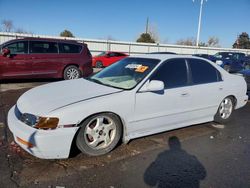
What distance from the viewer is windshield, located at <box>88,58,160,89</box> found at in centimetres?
371

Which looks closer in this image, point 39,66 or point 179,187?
point 179,187

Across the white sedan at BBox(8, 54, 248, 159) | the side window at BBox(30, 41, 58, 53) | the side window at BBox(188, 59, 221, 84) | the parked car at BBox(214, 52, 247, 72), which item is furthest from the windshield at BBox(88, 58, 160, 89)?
the parked car at BBox(214, 52, 247, 72)

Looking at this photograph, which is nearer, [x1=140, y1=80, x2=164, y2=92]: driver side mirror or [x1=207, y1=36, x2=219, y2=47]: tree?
[x1=140, y1=80, x2=164, y2=92]: driver side mirror

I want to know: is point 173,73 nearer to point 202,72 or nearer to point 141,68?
point 141,68

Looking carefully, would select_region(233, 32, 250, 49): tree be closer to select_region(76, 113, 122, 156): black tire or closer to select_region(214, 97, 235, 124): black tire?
select_region(214, 97, 235, 124): black tire

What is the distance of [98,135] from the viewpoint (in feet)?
10.6

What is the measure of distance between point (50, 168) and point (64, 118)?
693 mm

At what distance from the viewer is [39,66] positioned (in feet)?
28.2

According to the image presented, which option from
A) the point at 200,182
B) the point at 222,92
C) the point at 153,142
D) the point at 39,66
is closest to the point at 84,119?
the point at 153,142

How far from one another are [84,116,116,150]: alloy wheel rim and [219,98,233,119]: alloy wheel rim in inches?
107

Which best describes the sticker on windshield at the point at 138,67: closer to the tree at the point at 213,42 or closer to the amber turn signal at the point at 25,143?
the amber turn signal at the point at 25,143

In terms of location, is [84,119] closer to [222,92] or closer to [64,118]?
[64,118]

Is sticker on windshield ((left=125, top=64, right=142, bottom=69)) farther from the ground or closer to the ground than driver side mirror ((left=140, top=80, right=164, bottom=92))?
farther from the ground

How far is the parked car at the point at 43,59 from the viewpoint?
814cm
